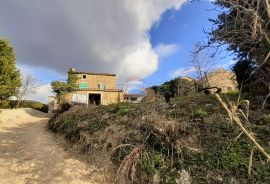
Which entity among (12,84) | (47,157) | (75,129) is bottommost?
(47,157)

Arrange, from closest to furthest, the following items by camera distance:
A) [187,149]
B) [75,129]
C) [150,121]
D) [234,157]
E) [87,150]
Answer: [234,157], [187,149], [150,121], [87,150], [75,129]

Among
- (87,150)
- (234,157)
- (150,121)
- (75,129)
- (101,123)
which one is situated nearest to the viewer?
(234,157)

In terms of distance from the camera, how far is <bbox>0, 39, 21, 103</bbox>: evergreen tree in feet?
78.7

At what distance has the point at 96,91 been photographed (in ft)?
98.5

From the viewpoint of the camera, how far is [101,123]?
10.0m

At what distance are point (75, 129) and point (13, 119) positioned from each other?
10.9 m

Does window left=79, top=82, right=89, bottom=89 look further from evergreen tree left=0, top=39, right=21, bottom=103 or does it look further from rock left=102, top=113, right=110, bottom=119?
rock left=102, top=113, right=110, bottom=119

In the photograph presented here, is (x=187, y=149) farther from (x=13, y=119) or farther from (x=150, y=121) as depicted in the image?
(x=13, y=119)

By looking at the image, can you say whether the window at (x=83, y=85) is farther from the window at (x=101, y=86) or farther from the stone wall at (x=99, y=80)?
the window at (x=101, y=86)

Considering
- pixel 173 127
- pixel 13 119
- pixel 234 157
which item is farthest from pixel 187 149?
pixel 13 119

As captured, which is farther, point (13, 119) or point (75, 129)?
point (13, 119)

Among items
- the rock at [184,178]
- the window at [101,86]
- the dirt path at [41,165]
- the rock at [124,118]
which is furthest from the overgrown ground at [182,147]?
the window at [101,86]

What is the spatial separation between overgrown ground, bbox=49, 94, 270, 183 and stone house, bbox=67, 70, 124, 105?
14.5 meters

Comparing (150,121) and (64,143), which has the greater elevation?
(150,121)
